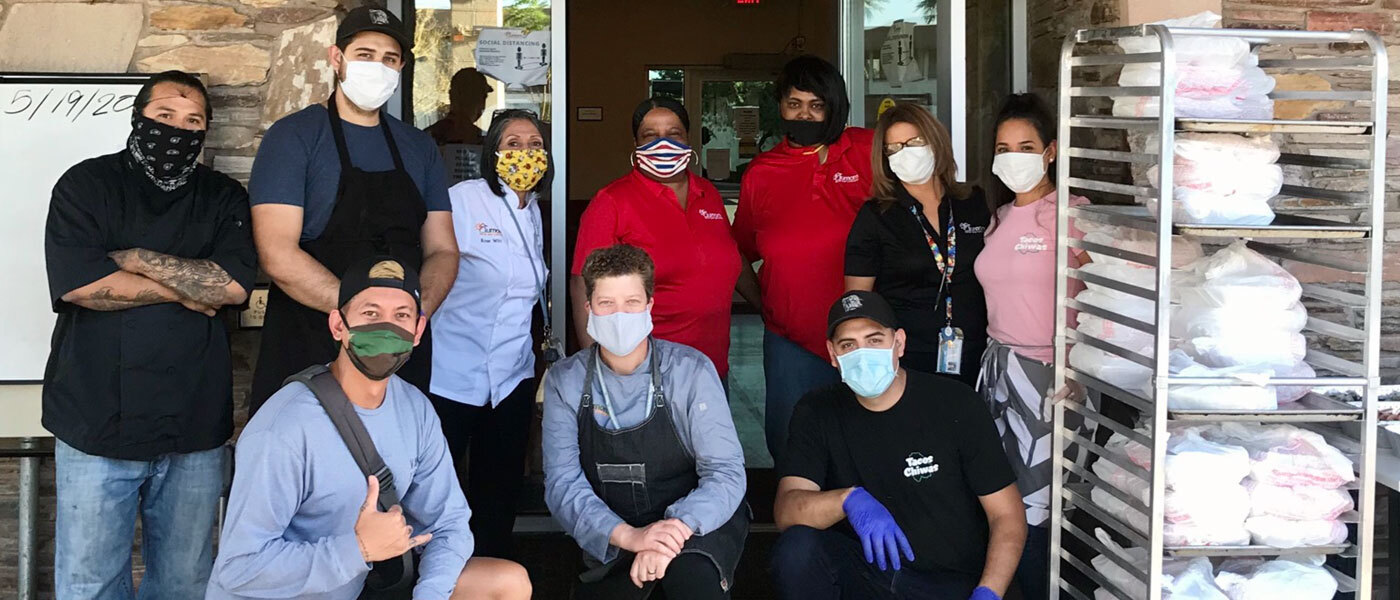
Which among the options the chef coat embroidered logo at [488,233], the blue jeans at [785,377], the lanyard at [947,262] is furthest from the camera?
the blue jeans at [785,377]

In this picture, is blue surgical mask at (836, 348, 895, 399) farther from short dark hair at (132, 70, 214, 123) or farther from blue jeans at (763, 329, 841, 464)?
short dark hair at (132, 70, 214, 123)

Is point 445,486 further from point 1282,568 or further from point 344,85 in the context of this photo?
point 1282,568

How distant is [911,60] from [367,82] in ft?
8.15

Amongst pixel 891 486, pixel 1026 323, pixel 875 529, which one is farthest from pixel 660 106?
pixel 875 529

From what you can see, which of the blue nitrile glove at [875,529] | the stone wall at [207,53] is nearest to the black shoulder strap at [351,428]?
the blue nitrile glove at [875,529]

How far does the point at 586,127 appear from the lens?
1218 centimetres

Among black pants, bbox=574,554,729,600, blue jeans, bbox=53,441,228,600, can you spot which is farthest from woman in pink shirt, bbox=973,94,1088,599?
blue jeans, bbox=53,441,228,600

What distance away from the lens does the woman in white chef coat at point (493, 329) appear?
3.64m

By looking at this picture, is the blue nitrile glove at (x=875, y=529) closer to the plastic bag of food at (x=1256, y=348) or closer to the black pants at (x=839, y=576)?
the black pants at (x=839, y=576)

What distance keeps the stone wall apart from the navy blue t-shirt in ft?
2.37

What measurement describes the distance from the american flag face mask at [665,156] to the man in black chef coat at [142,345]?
3.88 feet

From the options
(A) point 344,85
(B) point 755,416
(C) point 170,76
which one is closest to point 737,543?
(A) point 344,85

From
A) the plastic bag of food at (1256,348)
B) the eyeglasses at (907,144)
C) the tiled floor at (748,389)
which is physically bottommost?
the tiled floor at (748,389)

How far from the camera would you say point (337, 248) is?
3.32 m
